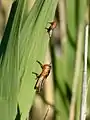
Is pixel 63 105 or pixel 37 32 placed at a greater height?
pixel 37 32

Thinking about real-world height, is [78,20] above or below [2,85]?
above

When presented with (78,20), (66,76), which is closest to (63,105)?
(66,76)

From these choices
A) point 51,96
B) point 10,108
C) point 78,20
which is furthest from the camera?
point 51,96

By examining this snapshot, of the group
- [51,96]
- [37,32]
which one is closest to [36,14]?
[37,32]

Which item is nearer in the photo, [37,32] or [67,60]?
[37,32]

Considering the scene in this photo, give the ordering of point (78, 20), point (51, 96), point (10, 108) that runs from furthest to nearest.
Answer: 1. point (51, 96)
2. point (78, 20)
3. point (10, 108)

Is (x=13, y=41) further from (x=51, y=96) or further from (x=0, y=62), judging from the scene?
(x=51, y=96)

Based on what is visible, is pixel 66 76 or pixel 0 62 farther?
pixel 66 76

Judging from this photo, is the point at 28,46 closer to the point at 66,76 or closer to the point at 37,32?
the point at 37,32
